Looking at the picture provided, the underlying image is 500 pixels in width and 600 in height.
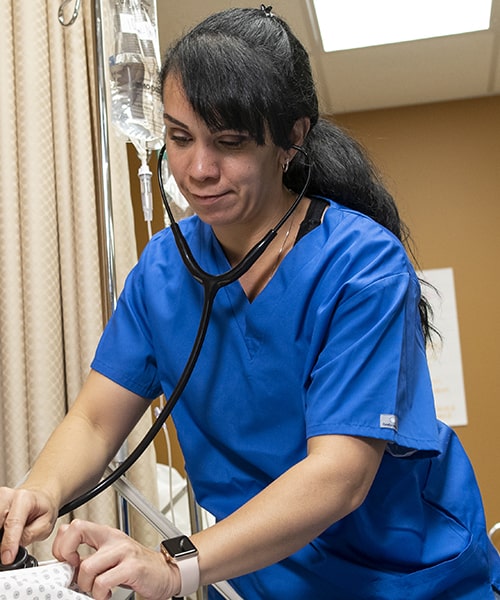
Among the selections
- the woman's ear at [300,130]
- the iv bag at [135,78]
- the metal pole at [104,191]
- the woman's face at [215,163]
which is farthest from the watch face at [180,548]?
the iv bag at [135,78]

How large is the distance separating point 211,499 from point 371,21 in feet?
9.19

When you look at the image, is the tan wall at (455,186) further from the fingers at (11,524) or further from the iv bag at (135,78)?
the fingers at (11,524)

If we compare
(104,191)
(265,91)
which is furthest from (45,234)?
(265,91)

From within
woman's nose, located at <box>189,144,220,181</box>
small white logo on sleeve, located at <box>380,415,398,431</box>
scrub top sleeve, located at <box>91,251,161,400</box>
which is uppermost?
woman's nose, located at <box>189,144,220,181</box>

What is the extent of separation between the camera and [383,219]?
1314mm

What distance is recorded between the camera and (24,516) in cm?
102

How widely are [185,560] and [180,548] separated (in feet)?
0.05

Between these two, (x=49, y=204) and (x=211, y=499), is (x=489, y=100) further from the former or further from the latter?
(x=211, y=499)

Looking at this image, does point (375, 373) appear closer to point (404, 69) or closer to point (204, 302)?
point (204, 302)

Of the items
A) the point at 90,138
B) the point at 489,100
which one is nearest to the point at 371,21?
the point at 489,100

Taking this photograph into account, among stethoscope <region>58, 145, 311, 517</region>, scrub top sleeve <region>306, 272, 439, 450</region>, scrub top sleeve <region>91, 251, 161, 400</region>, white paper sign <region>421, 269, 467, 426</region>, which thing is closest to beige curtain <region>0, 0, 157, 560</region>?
scrub top sleeve <region>91, 251, 161, 400</region>

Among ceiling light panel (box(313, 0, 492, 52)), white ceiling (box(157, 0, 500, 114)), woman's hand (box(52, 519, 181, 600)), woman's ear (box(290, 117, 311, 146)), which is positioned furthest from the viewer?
white ceiling (box(157, 0, 500, 114))

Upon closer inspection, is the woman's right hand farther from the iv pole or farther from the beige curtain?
the beige curtain

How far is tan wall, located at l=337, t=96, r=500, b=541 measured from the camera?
4188 millimetres
